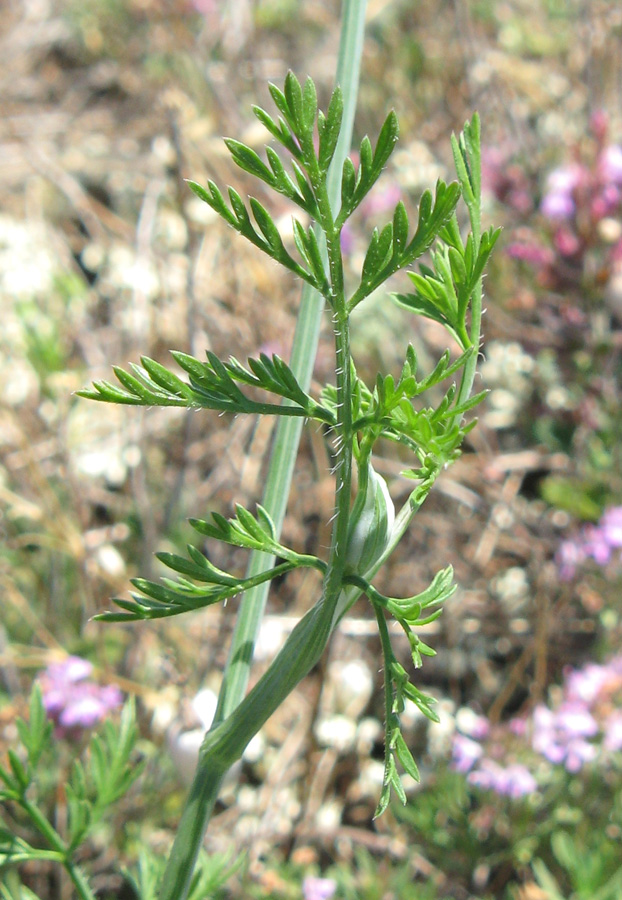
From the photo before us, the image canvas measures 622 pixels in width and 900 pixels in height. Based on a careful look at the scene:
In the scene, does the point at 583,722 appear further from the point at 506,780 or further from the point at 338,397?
the point at 338,397

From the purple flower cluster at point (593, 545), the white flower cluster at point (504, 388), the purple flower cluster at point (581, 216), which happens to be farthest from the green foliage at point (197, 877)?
the purple flower cluster at point (581, 216)

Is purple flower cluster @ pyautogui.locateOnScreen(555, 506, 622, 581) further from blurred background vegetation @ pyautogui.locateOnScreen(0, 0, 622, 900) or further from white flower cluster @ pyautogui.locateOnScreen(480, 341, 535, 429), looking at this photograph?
white flower cluster @ pyautogui.locateOnScreen(480, 341, 535, 429)

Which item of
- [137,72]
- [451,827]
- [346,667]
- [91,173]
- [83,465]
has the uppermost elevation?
[137,72]

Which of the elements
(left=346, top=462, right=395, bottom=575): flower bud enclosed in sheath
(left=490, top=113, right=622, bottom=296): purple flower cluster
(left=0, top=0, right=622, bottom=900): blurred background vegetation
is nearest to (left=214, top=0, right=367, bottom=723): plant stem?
(left=346, top=462, right=395, bottom=575): flower bud enclosed in sheath

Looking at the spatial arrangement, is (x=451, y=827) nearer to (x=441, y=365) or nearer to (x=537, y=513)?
(x=537, y=513)

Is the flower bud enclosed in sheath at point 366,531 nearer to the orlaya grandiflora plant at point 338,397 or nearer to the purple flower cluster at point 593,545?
the orlaya grandiflora plant at point 338,397

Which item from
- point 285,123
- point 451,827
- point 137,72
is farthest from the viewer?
point 137,72

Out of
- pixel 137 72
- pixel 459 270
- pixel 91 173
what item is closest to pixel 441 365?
pixel 459 270
